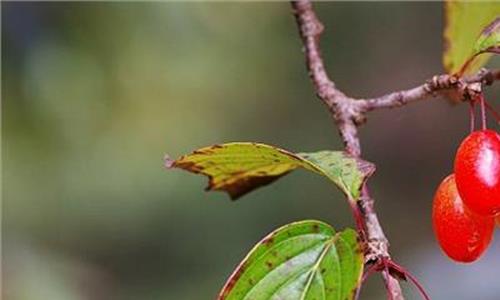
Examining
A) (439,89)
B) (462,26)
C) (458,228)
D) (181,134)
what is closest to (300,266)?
(458,228)

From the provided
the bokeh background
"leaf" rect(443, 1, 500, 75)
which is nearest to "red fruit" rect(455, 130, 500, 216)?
"leaf" rect(443, 1, 500, 75)

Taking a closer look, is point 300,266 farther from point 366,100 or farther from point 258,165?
point 366,100

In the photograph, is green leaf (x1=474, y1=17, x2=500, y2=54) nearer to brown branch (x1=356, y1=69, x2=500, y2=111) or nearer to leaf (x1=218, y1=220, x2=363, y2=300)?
brown branch (x1=356, y1=69, x2=500, y2=111)

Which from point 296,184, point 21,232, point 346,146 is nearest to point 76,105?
point 21,232

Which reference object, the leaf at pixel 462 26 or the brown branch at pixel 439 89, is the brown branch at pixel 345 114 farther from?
the leaf at pixel 462 26

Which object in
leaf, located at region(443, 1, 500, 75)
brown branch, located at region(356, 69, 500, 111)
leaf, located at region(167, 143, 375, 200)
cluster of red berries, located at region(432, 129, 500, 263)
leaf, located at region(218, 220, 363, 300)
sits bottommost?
leaf, located at region(218, 220, 363, 300)

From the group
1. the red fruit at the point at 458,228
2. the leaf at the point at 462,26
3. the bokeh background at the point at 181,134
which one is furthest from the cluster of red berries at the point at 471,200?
the bokeh background at the point at 181,134
